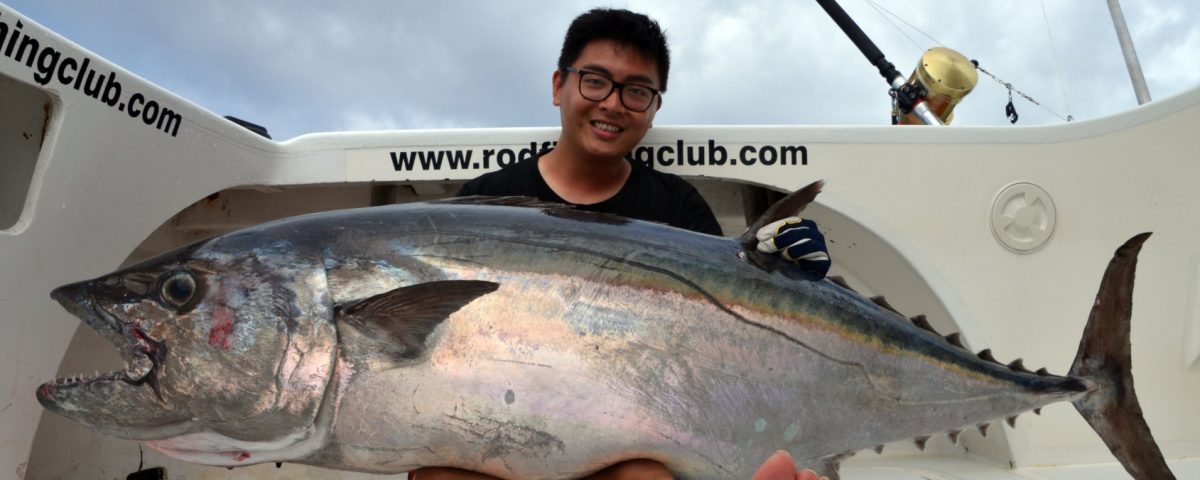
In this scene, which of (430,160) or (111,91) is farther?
(430,160)

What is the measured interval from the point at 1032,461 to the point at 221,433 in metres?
2.69

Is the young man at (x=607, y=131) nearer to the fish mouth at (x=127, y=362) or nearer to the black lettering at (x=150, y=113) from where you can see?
the black lettering at (x=150, y=113)

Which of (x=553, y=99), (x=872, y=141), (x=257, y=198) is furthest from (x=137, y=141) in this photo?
(x=872, y=141)

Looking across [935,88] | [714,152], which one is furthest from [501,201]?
[935,88]

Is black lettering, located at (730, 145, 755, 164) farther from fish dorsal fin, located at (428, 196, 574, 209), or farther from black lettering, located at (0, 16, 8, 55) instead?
black lettering, located at (0, 16, 8, 55)

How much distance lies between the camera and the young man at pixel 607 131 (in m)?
2.26

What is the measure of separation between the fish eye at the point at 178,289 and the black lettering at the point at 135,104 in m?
1.18

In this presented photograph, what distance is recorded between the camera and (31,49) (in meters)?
1.93

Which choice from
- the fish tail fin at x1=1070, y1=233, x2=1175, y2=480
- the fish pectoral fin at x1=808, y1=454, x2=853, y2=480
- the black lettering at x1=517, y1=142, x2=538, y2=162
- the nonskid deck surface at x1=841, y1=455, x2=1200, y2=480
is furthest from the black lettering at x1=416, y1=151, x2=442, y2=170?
the fish tail fin at x1=1070, y1=233, x2=1175, y2=480

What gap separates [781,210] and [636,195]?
738 mm

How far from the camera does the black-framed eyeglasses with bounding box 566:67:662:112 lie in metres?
2.24

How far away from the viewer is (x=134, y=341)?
4.33 ft

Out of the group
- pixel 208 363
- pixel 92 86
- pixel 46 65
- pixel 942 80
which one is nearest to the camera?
pixel 208 363

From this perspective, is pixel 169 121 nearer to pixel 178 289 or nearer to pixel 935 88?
pixel 178 289
